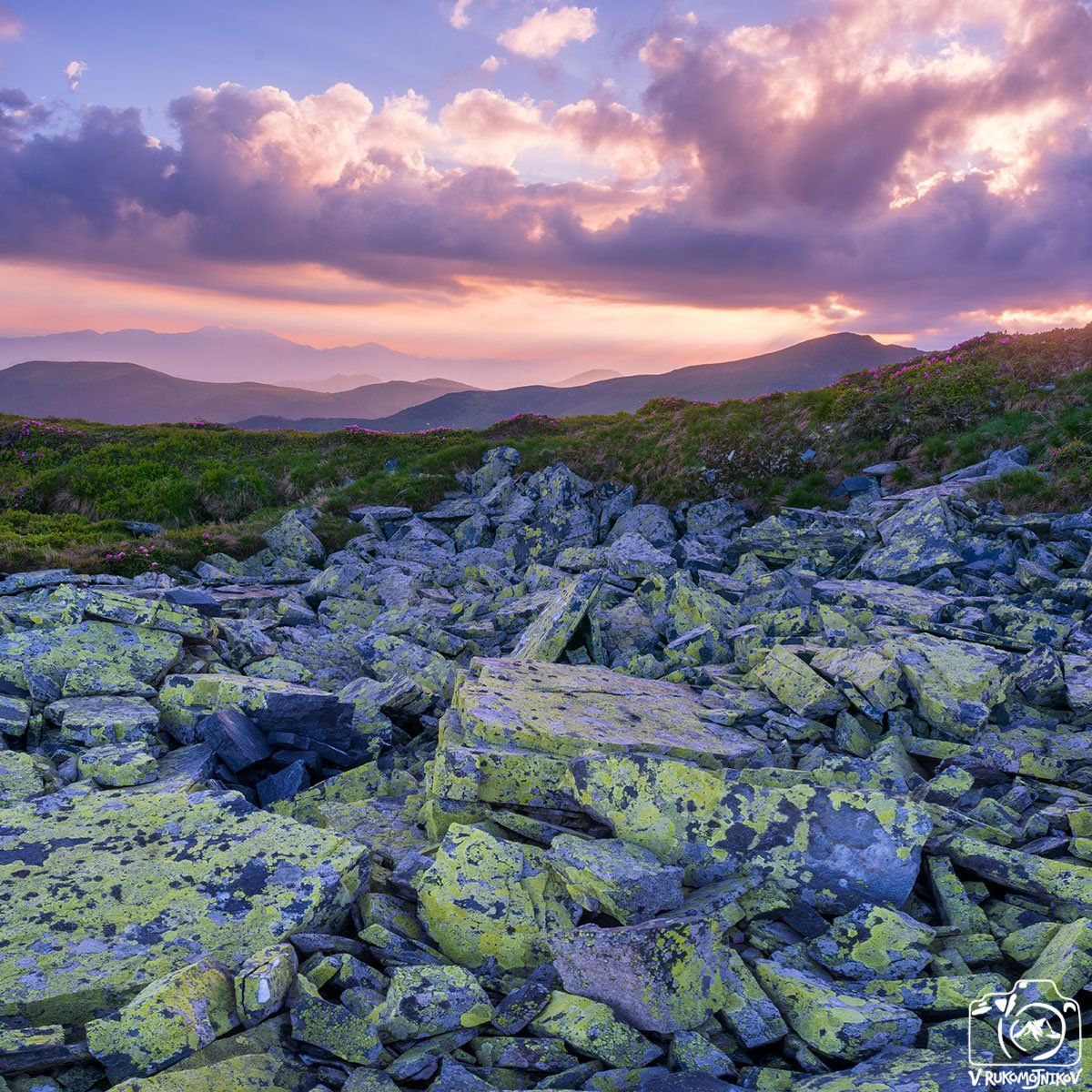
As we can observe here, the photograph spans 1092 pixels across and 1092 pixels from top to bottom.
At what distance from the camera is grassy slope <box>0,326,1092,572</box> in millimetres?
19781

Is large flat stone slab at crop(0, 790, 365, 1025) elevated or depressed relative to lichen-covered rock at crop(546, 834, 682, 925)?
depressed

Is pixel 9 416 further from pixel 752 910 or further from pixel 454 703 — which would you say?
pixel 752 910

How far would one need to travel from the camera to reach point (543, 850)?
5461 mm

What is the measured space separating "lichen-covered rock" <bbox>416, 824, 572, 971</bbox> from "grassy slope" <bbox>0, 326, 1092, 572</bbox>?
52.7 ft

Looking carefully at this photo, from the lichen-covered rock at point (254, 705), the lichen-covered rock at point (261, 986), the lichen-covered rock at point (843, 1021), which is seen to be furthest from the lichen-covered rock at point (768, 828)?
the lichen-covered rock at point (254, 705)

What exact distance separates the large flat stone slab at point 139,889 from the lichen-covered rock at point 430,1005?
1084 millimetres

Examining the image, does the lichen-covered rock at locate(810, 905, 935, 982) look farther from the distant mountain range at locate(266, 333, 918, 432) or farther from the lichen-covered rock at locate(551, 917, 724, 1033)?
the distant mountain range at locate(266, 333, 918, 432)

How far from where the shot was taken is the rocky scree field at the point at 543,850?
13.1ft

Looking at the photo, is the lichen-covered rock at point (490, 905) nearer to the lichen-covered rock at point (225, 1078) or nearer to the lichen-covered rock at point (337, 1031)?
the lichen-covered rock at point (337, 1031)

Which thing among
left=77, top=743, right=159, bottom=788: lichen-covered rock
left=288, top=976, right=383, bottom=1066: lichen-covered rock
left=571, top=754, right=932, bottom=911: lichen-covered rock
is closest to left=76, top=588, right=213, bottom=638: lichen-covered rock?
left=77, top=743, right=159, bottom=788: lichen-covered rock

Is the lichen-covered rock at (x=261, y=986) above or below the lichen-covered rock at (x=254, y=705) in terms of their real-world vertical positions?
below

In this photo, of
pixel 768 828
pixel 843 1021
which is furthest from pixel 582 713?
pixel 843 1021

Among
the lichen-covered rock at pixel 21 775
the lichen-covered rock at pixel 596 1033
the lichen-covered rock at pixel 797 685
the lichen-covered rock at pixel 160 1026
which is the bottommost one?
the lichen-covered rock at pixel 596 1033

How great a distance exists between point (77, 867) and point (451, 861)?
2679 mm
